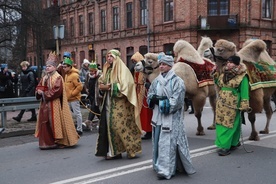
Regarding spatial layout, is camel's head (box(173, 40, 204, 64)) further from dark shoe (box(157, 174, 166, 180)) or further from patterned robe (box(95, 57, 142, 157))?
dark shoe (box(157, 174, 166, 180))

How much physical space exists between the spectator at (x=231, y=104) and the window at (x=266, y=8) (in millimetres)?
23019

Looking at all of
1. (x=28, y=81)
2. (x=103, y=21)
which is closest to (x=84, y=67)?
(x=28, y=81)

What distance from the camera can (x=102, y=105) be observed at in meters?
6.38

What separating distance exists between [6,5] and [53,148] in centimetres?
1295

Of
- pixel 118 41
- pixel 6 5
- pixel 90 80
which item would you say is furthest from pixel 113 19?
pixel 90 80

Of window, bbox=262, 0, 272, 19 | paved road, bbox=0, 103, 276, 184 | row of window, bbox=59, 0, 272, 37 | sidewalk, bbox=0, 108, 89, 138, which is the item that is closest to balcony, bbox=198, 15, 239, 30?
row of window, bbox=59, 0, 272, 37

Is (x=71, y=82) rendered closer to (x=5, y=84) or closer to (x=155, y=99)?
(x=155, y=99)

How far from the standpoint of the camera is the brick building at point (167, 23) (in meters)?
25.9

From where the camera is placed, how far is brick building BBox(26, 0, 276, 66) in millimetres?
25938

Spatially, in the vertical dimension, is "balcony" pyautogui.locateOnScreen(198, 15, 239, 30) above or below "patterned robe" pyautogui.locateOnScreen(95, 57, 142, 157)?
above

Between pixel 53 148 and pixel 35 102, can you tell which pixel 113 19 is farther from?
pixel 53 148

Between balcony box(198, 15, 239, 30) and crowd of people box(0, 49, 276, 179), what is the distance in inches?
723

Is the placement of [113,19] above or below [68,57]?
above

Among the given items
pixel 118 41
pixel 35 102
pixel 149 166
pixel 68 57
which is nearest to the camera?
pixel 149 166
